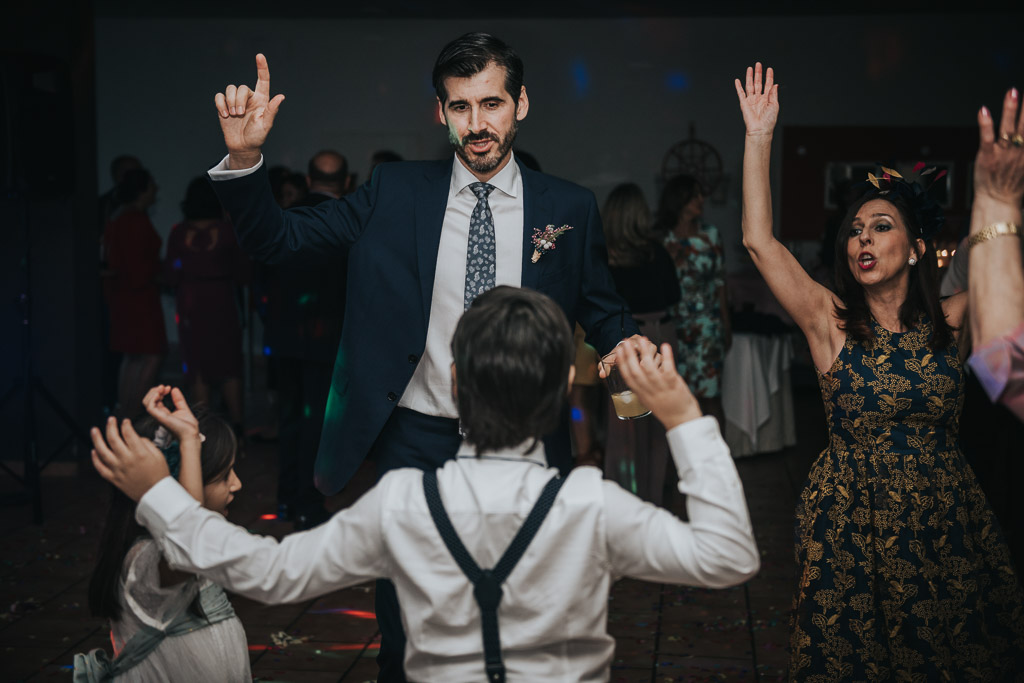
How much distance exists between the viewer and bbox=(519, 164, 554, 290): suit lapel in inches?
89.4

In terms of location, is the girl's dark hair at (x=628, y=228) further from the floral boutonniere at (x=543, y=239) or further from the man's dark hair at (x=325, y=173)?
the floral boutonniere at (x=543, y=239)

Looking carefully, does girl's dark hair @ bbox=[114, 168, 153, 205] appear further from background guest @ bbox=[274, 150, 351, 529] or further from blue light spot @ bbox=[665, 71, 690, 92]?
blue light spot @ bbox=[665, 71, 690, 92]

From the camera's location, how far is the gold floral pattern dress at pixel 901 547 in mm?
2219

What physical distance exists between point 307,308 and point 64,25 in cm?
252

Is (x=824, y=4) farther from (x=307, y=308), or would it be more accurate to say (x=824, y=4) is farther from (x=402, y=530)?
(x=402, y=530)

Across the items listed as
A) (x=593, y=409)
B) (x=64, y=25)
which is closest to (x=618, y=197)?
(x=593, y=409)

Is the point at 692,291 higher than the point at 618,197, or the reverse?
the point at 618,197

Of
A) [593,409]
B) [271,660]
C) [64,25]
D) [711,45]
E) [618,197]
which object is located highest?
[711,45]

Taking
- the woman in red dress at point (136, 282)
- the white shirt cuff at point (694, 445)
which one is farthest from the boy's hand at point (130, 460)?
the woman in red dress at point (136, 282)

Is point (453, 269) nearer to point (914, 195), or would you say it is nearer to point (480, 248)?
point (480, 248)

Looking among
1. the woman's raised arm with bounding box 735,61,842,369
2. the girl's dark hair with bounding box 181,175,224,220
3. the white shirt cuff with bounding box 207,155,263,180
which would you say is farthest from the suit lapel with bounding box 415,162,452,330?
the girl's dark hair with bounding box 181,175,224,220

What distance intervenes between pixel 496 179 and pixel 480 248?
17 cm

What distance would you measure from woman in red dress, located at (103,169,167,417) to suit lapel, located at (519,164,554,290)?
160 inches

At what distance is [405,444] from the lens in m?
2.27
